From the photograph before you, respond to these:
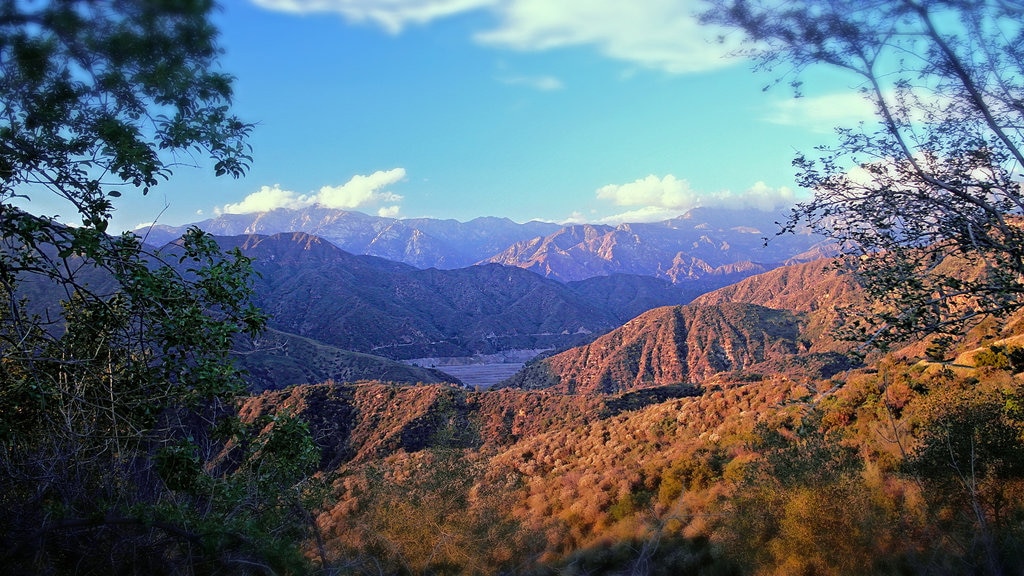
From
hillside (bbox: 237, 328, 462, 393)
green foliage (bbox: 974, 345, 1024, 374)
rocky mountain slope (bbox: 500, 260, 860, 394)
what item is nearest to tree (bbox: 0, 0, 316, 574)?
green foliage (bbox: 974, 345, 1024, 374)

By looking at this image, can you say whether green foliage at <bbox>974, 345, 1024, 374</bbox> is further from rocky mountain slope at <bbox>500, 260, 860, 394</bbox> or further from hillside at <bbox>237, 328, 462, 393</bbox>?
hillside at <bbox>237, 328, 462, 393</bbox>

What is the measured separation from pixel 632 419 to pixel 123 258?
2953 cm

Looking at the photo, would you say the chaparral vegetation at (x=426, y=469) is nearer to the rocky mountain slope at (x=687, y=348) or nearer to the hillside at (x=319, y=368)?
the hillside at (x=319, y=368)

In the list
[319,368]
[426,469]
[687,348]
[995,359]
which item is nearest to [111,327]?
[426,469]

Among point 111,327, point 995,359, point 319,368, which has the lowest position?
point 319,368

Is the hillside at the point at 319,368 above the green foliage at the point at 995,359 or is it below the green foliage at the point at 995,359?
below

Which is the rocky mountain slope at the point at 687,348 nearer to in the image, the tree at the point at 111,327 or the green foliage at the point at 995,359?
the green foliage at the point at 995,359

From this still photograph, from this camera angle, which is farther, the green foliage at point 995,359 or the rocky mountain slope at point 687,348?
the rocky mountain slope at point 687,348

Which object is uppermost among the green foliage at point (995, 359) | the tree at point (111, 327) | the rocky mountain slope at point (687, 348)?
the tree at point (111, 327)

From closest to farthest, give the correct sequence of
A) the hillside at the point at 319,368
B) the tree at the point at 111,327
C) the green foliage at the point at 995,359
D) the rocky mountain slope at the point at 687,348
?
the tree at the point at 111,327 < the green foliage at the point at 995,359 < the hillside at the point at 319,368 < the rocky mountain slope at the point at 687,348

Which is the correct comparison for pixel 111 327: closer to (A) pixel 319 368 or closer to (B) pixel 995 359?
(B) pixel 995 359

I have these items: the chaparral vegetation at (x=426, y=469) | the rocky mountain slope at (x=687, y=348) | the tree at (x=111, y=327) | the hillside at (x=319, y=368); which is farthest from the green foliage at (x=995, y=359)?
the hillside at (x=319, y=368)

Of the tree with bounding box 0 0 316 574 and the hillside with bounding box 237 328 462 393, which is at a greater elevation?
the tree with bounding box 0 0 316 574

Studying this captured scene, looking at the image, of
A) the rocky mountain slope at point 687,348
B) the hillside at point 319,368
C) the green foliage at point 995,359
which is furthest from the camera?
the rocky mountain slope at point 687,348
